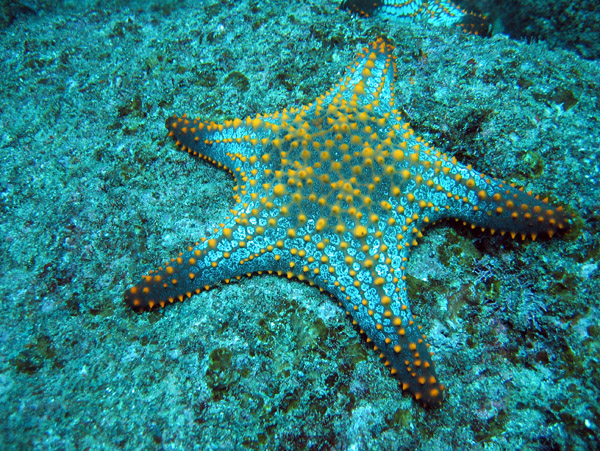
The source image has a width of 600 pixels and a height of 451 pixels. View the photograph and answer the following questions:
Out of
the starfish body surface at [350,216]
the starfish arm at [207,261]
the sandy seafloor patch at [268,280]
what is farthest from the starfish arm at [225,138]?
the starfish arm at [207,261]

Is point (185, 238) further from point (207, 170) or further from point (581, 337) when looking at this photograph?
point (581, 337)

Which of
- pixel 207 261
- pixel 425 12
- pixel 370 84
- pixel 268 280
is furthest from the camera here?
pixel 425 12

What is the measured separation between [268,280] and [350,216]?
115 cm

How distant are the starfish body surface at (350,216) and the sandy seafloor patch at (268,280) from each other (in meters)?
0.32

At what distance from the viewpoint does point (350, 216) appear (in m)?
2.95

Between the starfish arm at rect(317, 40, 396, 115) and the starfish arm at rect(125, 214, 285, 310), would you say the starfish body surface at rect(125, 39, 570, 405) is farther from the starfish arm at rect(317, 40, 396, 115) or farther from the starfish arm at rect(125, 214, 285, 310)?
the starfish arm at rect(317, 40, 396, 115)

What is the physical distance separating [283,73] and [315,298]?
3.09 meters

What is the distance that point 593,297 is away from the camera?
287 centimetres

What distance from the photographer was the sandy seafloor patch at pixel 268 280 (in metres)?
2.73

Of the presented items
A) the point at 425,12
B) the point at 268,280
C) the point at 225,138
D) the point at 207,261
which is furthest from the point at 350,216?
the point at 425,12

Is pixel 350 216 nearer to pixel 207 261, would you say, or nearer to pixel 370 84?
pixel 207 261

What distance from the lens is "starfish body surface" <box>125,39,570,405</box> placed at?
114 inches

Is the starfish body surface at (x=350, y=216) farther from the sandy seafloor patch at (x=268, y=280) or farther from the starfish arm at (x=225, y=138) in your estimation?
the sandy seafloor patch at (x=268, y=280)

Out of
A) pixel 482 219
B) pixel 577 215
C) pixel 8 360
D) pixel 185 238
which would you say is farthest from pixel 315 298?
pixel 8 360
